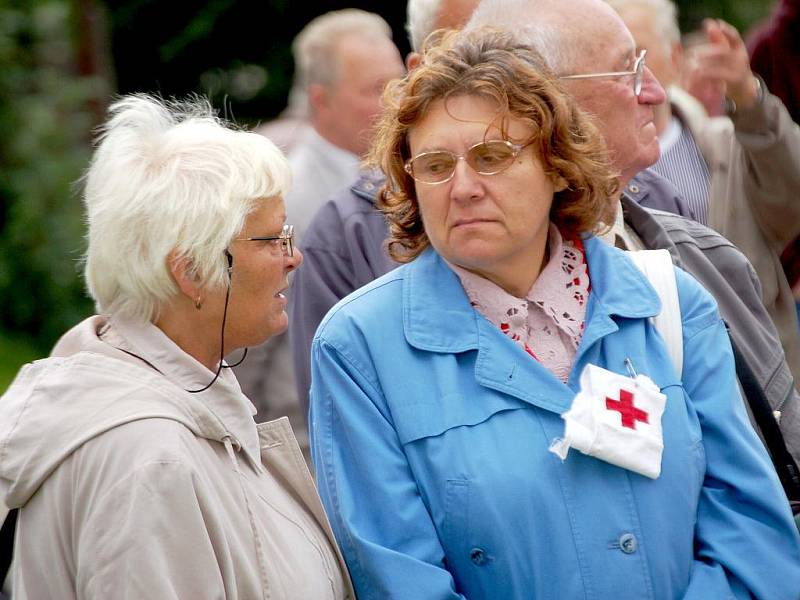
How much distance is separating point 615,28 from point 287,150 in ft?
12.9

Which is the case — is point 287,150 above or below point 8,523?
below

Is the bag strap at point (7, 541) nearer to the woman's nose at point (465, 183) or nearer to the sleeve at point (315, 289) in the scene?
the woman's nose at point (465, 183)

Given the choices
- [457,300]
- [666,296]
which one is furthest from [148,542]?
[666,296]

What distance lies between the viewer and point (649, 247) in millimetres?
3891

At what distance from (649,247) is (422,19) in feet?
4.44

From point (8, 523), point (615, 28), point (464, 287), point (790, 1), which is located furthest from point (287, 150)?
point (8, 523)

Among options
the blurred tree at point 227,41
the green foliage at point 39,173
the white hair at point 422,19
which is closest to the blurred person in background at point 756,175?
the white hair at point 422,19

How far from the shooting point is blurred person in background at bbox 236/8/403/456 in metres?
5.27

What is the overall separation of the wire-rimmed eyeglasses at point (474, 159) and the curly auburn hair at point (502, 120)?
39 mm

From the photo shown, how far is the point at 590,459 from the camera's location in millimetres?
3029

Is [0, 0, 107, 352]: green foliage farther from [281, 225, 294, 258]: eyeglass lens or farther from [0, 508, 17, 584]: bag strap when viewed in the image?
[0, 508, 17, 584]: bag strap

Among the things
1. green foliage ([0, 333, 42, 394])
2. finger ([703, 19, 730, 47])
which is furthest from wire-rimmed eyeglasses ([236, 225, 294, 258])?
green foliage ([0, 333, 42, 394])

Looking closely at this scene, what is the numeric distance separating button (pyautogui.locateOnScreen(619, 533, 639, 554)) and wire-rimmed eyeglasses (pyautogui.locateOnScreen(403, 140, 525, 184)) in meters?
0.84

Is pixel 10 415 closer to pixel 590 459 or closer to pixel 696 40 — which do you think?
pixel 590 459
